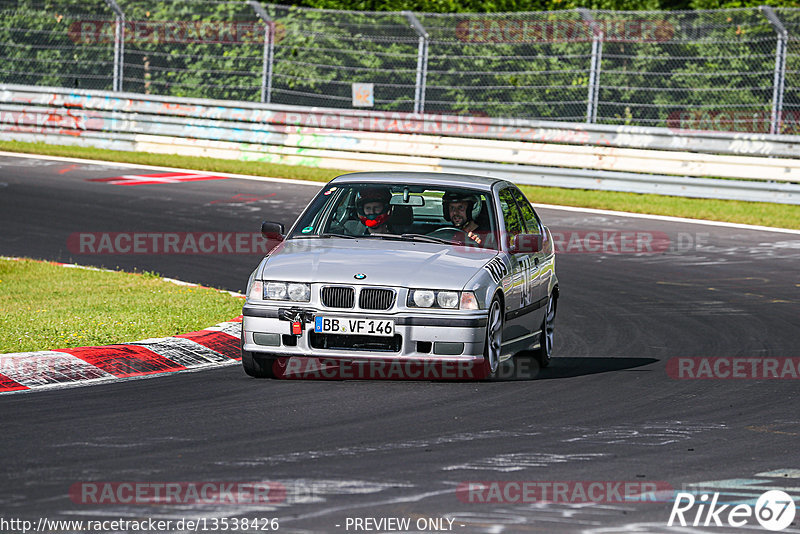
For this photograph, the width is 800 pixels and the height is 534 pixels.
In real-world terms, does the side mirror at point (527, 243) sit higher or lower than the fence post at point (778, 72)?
lower

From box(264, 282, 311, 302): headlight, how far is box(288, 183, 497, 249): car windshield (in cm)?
101

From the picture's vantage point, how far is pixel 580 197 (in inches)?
857

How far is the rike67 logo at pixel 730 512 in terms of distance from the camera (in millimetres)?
5727

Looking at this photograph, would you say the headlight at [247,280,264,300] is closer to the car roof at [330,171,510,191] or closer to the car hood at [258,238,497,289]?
the car hood at [258,238,497,289]

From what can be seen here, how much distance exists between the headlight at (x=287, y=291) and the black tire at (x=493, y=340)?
1.19 meters

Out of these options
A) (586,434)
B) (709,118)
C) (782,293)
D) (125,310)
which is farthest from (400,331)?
(709,118)

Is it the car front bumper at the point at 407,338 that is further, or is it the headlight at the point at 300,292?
the headlight at the point at 300,292

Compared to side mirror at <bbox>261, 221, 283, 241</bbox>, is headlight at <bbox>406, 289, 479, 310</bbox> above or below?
below

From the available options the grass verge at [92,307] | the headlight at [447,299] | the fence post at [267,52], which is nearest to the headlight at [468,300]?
the headlight at [447,299]

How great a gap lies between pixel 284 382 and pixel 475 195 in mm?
2195

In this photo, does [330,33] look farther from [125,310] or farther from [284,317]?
[284,317]

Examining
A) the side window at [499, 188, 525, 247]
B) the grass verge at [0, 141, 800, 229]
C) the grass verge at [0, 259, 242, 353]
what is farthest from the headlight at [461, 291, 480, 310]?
the grass verge at [0, 141, 800, 229]

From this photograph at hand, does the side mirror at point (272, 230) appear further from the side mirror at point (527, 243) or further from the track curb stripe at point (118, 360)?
the side mirror at point (527, 243)

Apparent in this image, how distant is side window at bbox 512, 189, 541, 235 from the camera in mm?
10984
